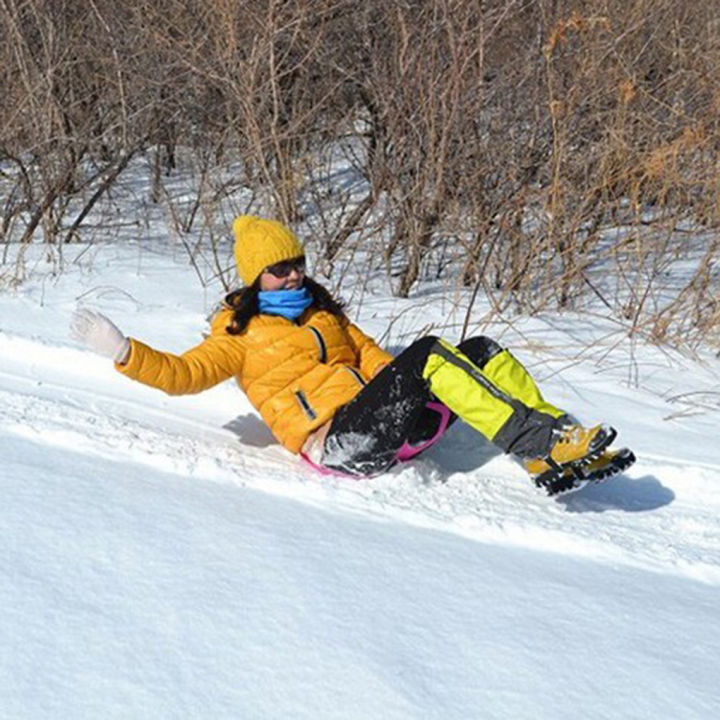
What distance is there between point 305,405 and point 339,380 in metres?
0.15

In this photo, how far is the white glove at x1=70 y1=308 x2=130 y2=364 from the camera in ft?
9.66

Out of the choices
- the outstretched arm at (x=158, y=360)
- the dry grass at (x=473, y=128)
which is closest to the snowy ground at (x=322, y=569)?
the outstretched arm at (x=158, y=360)

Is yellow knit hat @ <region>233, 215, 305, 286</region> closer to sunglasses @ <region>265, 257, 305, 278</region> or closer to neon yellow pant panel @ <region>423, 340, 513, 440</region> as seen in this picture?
sunglasses @ <region>265, 257, 305, 278</region>

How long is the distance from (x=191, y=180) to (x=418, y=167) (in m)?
3.22

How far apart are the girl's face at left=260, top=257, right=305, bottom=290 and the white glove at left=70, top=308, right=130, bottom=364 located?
53 cm

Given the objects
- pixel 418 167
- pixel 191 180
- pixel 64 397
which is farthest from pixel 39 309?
pixel 191 180

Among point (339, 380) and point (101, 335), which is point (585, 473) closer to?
point (339, 380)

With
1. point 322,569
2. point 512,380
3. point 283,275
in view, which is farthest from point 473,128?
point 322,569

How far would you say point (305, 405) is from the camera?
3191 mm

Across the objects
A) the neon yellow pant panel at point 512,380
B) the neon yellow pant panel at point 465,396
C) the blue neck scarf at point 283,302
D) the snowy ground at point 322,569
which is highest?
the blue neck scarf at point 283,302

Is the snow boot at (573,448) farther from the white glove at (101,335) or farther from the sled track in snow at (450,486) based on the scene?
the white glove at (101,335)

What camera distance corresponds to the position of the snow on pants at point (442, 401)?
293 centimetres

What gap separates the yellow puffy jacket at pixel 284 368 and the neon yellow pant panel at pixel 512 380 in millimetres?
455

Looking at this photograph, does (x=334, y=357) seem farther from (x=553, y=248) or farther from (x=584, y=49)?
(x=584, y=49)
